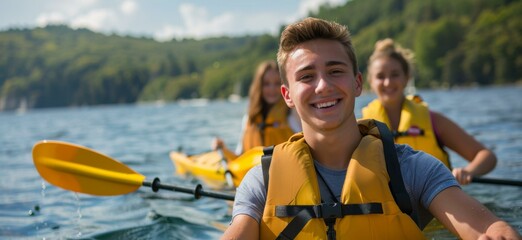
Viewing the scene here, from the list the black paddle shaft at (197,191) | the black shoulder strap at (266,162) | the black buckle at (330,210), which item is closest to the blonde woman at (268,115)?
the black paddle shaft at (197,191)

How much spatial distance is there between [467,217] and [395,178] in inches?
14.5

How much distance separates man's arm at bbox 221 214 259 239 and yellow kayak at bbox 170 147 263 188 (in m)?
3.09

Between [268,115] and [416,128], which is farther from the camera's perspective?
[268,115]

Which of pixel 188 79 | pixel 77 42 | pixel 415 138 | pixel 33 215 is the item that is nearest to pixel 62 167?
pixel 33 215

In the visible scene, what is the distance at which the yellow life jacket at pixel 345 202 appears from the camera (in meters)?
2.64

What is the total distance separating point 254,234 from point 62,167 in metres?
3.58

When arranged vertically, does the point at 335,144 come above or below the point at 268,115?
below

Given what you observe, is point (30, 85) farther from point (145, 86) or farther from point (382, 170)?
point (382, 170)

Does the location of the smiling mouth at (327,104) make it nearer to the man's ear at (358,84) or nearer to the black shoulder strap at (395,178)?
the man's ear at (358,84)

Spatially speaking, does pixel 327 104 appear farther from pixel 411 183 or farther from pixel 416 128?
pixel 416 128

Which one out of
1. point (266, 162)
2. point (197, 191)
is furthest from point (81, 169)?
point (266, 162)

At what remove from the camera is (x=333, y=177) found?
2.81 m

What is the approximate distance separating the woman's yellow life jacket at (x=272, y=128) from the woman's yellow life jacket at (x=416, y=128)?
1880 millimetres

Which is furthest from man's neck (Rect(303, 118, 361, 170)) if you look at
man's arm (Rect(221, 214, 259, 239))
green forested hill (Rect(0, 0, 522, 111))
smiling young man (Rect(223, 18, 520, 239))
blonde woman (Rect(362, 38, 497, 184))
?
green forested hill (Rect(0, 0, 522, 111))
